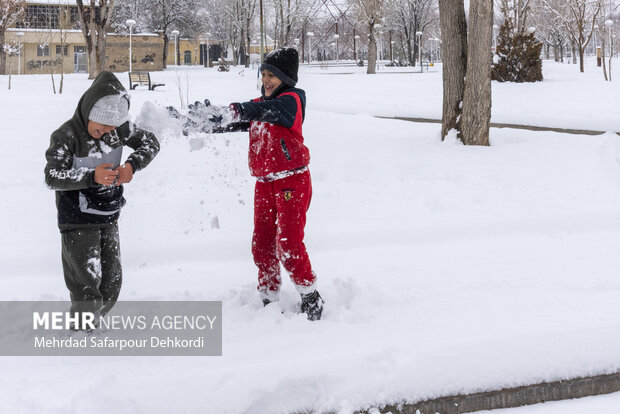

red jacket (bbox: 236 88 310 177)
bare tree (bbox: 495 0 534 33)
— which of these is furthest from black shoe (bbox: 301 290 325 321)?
bare tree (bbox: 495 0 534 33)

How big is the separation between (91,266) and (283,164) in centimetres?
119

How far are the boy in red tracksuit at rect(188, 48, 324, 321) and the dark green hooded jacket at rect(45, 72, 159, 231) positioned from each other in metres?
0.54

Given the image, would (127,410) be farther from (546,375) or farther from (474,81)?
(474,81)

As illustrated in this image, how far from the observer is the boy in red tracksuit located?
340 cm

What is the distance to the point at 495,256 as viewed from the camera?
510cm

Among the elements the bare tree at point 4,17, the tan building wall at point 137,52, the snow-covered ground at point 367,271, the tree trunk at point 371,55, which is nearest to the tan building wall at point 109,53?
the tan building wall at point 137,52

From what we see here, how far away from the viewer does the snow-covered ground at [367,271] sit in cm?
289

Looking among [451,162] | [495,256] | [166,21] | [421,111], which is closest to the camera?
[495,256]

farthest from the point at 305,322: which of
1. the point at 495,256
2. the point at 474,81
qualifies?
the point at 474,81

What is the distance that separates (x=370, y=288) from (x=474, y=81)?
658 cm

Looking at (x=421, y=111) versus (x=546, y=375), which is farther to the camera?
(x=421, y=111)

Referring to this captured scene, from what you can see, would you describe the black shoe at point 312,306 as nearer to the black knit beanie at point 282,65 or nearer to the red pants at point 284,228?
the red pants at point 284,228

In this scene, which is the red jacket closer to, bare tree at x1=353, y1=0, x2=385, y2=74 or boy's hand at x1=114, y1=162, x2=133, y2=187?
boy's hand at x1=114, y1=162, x2=133, y2=187

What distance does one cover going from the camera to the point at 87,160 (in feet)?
10.5
